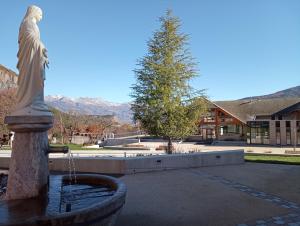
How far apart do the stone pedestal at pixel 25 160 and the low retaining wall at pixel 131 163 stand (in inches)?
298

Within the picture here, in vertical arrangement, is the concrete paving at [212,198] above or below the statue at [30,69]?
below

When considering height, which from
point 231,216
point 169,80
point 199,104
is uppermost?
point 169,80

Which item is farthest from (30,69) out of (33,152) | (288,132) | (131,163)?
(288,132)

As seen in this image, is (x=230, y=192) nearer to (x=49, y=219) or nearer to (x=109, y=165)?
(x=109, y=165)

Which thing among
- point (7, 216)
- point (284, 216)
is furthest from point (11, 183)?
point (284, 216)

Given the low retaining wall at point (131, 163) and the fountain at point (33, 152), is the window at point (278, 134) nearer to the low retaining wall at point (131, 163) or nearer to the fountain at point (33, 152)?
the low retaining wall at point (131, 163)

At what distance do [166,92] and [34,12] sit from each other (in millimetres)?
12640

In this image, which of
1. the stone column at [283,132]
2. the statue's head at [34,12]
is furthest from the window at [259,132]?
the statue's head at [34,12]

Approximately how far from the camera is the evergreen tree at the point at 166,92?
1780cm

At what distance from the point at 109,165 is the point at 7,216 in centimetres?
869

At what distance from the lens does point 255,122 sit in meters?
44.2

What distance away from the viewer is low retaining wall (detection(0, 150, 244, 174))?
12.6m

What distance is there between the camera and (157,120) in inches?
694

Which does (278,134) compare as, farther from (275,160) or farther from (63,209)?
(63,209)
